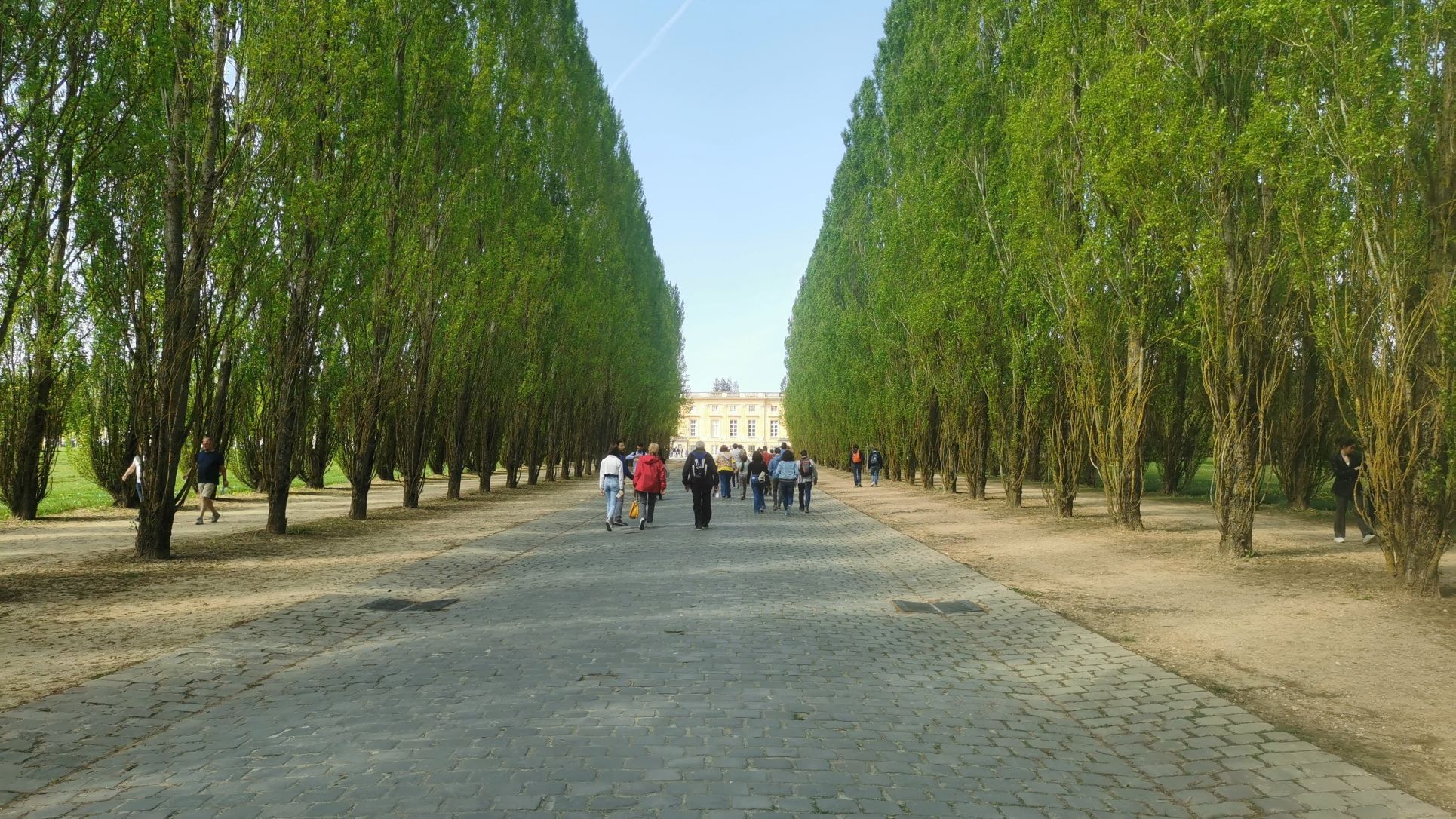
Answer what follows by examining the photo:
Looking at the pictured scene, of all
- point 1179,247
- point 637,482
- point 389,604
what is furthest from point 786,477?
point 389,604

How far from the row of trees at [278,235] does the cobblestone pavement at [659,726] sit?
18.5 feet

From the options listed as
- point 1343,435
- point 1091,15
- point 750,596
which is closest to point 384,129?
point 750,596

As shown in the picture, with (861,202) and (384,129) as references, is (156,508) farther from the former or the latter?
(861,202)

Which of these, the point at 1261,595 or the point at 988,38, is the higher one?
the point at 988,38

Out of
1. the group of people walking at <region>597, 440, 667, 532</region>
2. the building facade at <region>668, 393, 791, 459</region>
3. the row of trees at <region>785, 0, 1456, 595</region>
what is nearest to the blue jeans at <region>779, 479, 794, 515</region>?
the row of trees at <region>785, 0, 1456, 595</region>

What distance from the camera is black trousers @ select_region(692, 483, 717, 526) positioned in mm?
17766

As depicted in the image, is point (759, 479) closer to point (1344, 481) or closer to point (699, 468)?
point (699, 468)

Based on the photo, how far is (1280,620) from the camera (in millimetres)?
8555

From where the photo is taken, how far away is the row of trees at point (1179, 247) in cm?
948

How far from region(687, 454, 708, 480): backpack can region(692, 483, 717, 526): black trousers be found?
15cm

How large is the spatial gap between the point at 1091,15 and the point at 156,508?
16.3 meters

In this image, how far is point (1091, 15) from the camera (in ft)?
56.4

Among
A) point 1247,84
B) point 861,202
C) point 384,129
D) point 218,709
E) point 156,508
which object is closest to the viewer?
point 218,709

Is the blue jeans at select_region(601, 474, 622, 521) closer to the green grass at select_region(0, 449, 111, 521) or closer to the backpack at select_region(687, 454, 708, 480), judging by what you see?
the backpack at select_region(687, 454, 708, 480)
